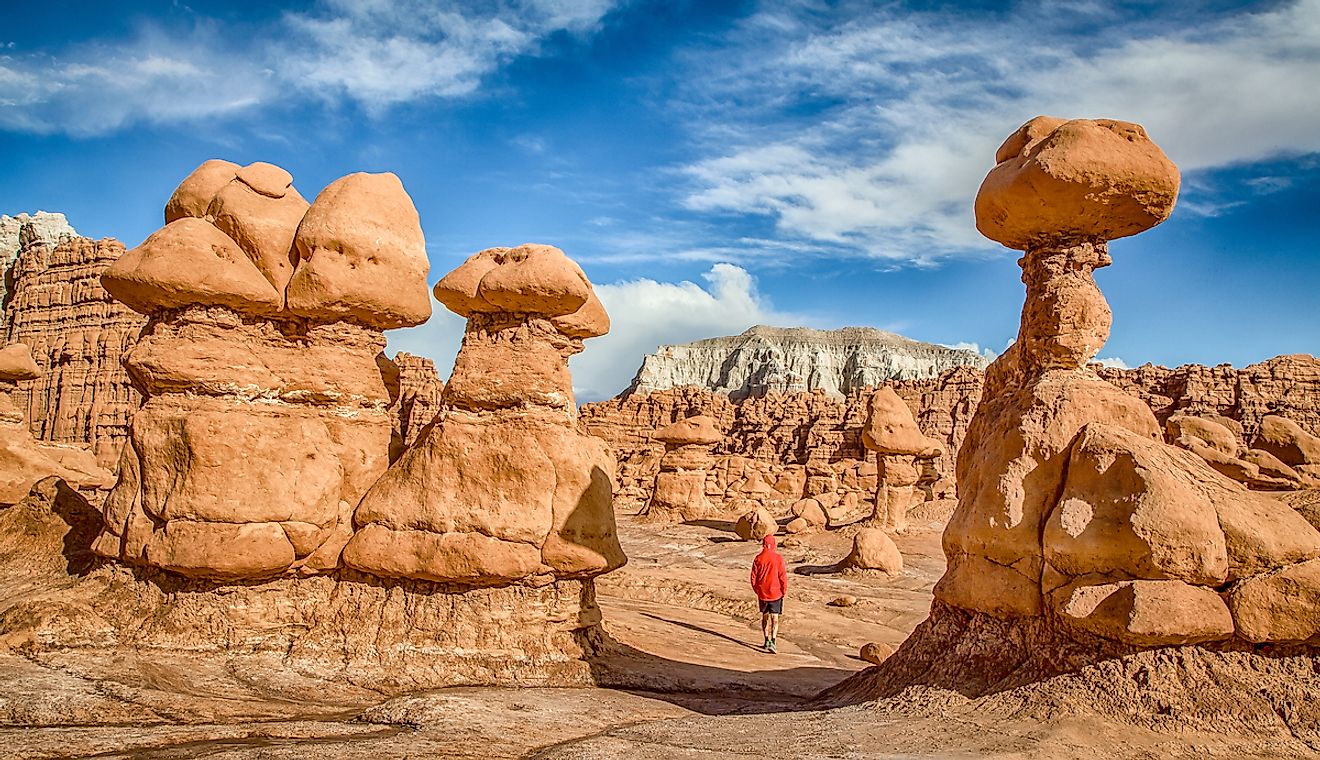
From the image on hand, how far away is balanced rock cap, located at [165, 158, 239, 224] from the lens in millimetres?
8539

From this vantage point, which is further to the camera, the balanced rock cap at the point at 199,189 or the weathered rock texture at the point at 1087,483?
the balanced rock cap at the point at 199,189

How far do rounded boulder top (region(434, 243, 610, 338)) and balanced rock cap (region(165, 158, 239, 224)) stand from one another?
102 inches

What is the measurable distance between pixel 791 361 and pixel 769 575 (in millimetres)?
97821

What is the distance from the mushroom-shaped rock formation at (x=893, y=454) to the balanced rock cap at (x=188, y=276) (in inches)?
691

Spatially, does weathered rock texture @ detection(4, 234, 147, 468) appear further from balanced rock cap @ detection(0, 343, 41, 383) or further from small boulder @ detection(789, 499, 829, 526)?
small boulder @ detection(789, 499, 829, 526)

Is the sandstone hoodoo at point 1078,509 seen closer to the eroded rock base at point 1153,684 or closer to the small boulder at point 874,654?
the eroded rock base at point 1153,684

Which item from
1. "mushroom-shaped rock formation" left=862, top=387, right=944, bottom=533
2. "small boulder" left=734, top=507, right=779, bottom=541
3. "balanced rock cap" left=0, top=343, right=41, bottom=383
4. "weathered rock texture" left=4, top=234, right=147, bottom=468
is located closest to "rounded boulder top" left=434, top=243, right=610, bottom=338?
"balanced rock cap" left=0, top=343, right=41, bottom=383

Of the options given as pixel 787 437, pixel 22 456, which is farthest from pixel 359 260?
pixel 787 437

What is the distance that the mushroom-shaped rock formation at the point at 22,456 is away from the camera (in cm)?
1043

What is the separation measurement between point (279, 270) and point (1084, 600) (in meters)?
6.80

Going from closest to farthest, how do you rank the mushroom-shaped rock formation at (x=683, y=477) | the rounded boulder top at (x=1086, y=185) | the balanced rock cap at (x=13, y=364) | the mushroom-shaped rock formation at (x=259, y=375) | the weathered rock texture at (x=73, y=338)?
the rounded boulder top at (x=1086, y=185)
the mushroom-shaped rock formation at (x=259, y=375)
the balanced rock cap at (x=13, y=364)
the mushroom-shaped rock formation at (x=683, y=477)
the weathered rock texture at (x=73, y=338)

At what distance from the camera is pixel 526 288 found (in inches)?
296

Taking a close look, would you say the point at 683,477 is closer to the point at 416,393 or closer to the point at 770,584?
the point at 416,393

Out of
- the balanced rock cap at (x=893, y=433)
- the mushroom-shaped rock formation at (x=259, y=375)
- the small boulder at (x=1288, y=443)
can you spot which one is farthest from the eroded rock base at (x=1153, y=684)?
the balanced rock cap at (x=893, y=433)
